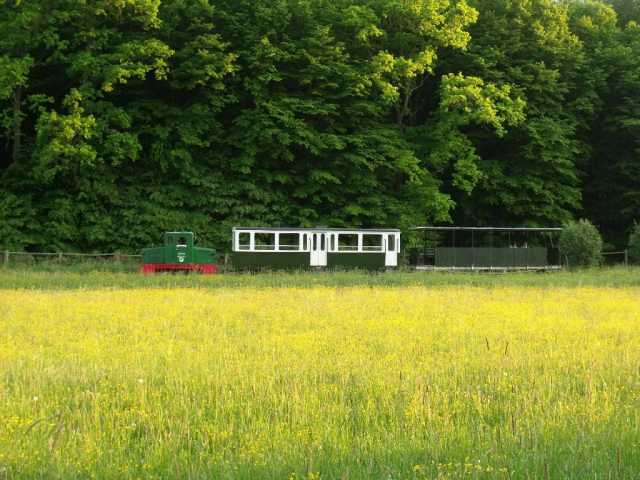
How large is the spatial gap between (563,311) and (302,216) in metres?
22.0

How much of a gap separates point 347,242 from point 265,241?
3.90 meters

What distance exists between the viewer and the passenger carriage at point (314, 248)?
1275 inches

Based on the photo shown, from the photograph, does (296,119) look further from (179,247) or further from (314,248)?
(179,247)

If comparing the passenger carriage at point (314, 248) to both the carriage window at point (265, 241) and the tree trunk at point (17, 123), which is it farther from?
the tree trunk at point (17, 123)

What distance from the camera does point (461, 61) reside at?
146ft

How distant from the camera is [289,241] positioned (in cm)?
3303

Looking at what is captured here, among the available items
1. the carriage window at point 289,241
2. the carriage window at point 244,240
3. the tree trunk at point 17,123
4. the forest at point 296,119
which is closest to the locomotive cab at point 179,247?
the carriage window at point 244,240

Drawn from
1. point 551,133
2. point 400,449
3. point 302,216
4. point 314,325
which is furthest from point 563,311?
point 551,133

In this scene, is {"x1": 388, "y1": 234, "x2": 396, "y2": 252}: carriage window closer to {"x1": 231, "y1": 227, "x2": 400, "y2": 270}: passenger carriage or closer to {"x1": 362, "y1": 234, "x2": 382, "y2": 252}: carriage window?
{"x1": 231, "y1": 227, "x2": 400, "y2": 270}: passenger carriage

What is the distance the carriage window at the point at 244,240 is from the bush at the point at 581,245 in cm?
1537

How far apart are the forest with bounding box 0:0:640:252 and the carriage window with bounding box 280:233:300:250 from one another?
411 centimetres

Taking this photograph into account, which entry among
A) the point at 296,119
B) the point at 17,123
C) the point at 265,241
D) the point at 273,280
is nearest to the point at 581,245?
the point at 265,241

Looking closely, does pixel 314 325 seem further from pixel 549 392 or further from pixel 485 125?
pixel 485 125

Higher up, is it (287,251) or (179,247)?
(179,247)
